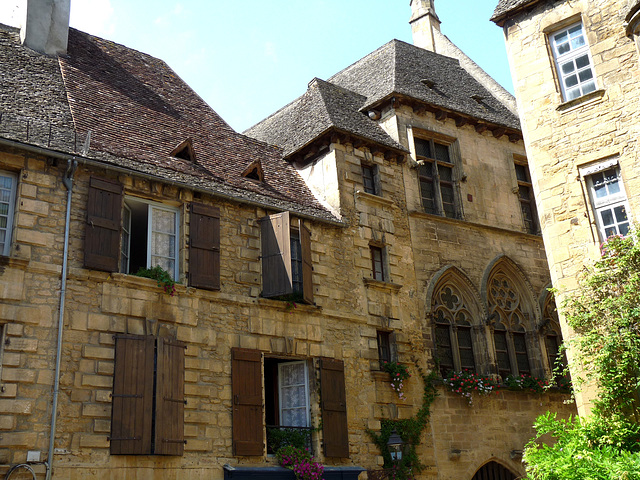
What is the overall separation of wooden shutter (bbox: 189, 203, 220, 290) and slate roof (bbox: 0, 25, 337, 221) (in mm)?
448

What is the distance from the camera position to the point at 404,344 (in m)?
13.5

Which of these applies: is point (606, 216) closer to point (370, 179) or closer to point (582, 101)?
point (582, 101)

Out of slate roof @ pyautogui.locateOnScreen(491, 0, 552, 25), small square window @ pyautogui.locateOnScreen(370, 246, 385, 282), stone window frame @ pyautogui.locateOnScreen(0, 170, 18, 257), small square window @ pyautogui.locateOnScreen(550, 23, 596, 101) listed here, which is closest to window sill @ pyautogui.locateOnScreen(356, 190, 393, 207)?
small square window @ pyautogui.locateOnScreen(370, 246, 385, 282)

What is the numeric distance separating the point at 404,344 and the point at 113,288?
5630mm

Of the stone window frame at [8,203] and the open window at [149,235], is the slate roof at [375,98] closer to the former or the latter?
the open window at [149,235]

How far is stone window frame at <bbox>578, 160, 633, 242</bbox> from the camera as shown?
1066 centimetres

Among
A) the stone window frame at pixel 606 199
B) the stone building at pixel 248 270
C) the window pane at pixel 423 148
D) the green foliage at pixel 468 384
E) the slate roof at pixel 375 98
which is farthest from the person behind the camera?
the window pane at pixel 423 148

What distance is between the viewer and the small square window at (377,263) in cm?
1398

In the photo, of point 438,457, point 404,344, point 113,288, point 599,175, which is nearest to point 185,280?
point 113,288

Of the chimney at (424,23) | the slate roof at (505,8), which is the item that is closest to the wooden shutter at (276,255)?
the slate roof at (505,8)

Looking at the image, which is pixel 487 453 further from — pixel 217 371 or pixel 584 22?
pixel 584 22

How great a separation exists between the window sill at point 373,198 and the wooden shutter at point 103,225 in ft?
16.4

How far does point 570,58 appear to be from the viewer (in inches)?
471

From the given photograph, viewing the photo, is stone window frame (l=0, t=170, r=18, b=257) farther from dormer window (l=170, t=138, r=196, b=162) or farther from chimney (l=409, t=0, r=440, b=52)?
chimney (l=409, t=0, r=440, b=52)
